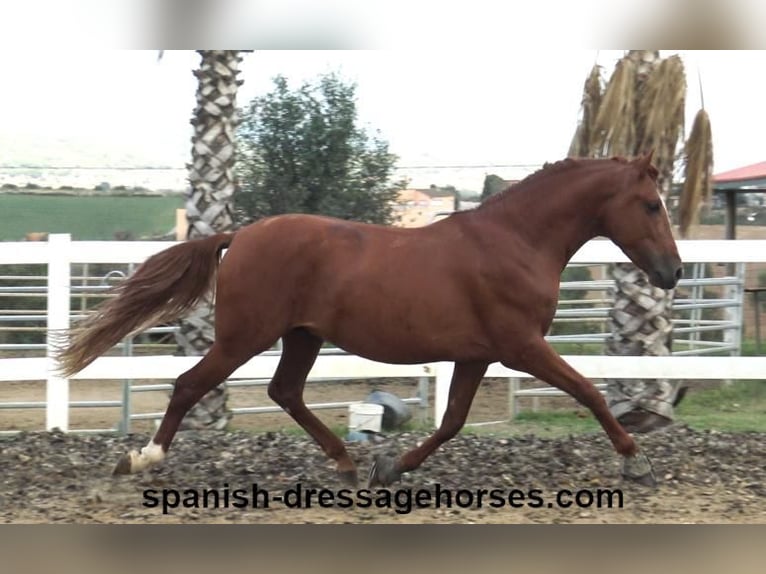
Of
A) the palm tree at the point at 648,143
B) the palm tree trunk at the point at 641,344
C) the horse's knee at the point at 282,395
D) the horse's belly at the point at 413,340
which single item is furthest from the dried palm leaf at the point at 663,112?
the horse's knee at the point at 282,395

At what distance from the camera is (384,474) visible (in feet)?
15.0

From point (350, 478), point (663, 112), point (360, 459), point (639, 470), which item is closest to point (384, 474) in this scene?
point (350, 478)

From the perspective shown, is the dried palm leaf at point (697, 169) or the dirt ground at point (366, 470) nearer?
the dirt ground at point (366, 470)

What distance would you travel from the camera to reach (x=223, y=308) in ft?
14.5

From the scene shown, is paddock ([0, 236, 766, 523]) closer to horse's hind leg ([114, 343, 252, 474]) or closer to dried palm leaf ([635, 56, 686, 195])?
horse's hind leg ([114, 343, 252, 474])

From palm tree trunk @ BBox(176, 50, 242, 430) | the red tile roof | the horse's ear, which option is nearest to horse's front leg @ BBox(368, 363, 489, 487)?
palm tree trunk @ BBox(176, 50, 242, 430)

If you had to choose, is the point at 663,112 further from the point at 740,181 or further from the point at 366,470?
the point at 366,470

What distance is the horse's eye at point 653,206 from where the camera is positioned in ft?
14.4

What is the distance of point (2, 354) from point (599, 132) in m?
4.02

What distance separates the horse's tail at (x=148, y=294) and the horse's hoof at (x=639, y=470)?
2155 mm

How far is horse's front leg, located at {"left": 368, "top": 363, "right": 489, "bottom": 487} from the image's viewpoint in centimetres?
458

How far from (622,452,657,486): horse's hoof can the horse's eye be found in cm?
114

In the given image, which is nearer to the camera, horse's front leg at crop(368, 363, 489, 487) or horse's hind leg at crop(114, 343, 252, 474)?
horse's hind leg at crop(114, 343, 252, 474)

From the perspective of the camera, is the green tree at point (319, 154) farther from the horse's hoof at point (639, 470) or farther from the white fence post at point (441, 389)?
the horse's hoof at point (639, 470)
